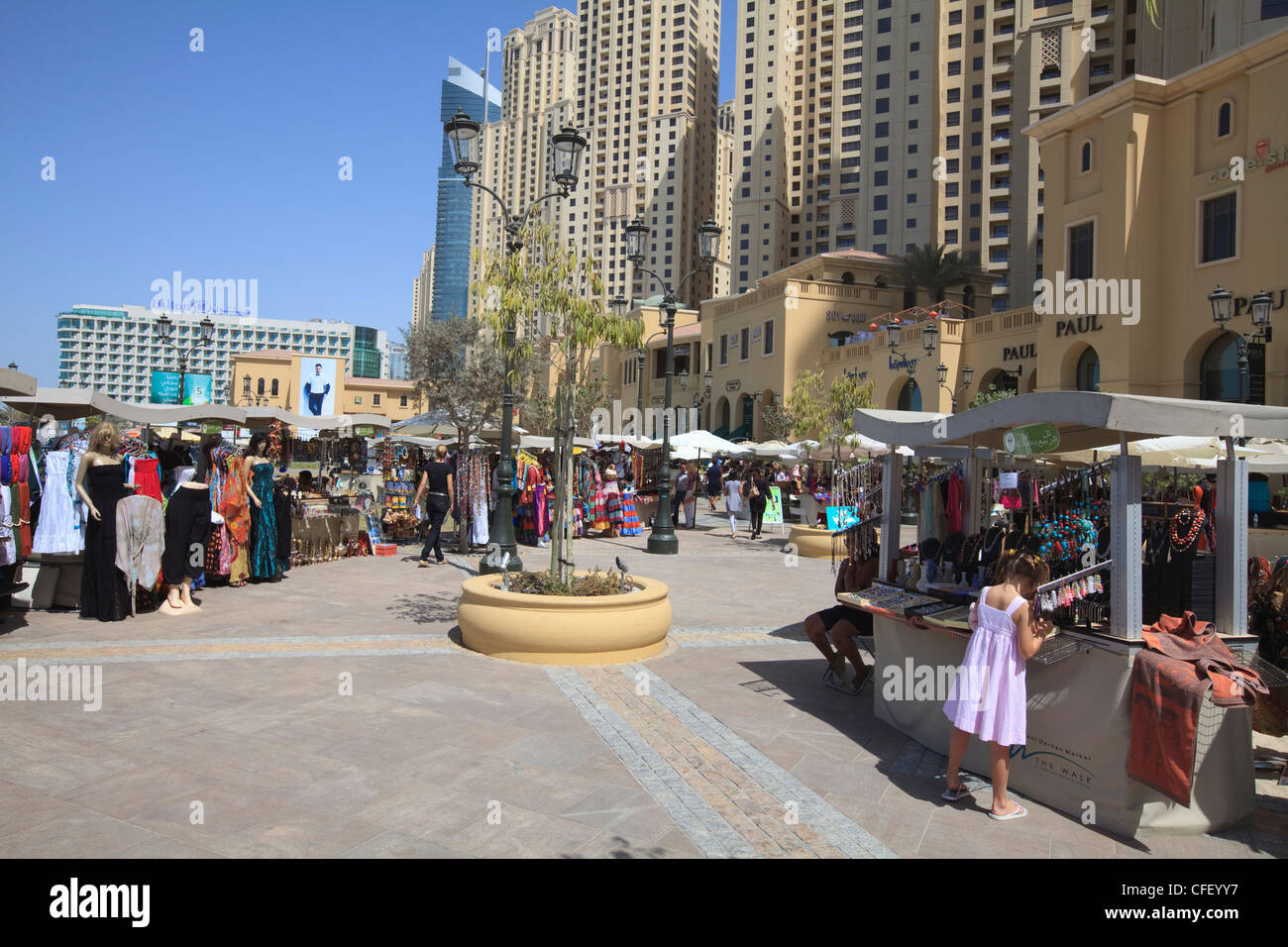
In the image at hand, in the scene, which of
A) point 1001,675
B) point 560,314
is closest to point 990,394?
point 560,314

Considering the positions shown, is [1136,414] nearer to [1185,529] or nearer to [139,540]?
[1185,529]

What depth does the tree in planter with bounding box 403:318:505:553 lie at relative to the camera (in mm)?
40438

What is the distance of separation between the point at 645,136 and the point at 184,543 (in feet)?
372

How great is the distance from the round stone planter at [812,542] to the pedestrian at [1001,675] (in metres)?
11.3

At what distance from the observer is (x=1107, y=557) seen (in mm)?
4938

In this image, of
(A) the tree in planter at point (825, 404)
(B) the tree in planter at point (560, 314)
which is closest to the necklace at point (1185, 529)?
(B) the tree in planter at point (560, 314)

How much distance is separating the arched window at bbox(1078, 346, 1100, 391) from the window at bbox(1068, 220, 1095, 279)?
7.67ft

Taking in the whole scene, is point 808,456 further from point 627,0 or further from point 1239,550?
point 627,0

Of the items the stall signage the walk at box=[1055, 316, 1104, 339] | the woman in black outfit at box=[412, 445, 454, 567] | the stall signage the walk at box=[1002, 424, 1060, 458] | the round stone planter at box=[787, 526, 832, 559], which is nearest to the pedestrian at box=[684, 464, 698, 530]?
the round stone planter at box=[787, 526, 832, 559]

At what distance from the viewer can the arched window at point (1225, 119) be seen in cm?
2220

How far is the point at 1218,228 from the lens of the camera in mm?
22562

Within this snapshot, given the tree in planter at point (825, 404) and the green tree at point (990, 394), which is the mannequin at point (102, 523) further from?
the green tree at point (990, 394)

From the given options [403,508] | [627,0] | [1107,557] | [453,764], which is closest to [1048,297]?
[403,508]
